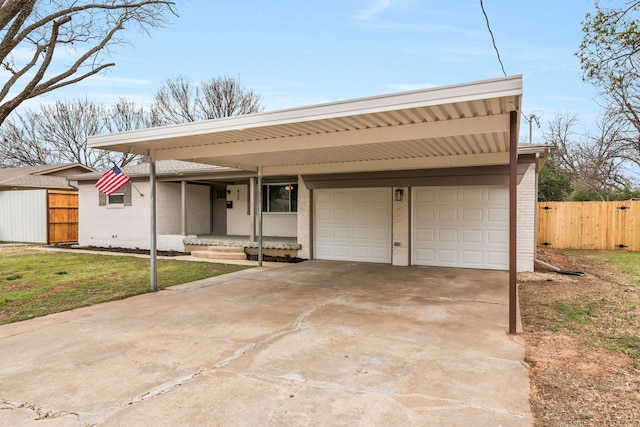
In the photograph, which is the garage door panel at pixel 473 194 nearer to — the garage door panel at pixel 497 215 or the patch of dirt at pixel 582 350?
the garage door panel at pixel 497 215

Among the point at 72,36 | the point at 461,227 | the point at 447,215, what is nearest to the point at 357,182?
the point at 447,215

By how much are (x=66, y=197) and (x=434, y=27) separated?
Result: 582 inches

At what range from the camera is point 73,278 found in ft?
26.0

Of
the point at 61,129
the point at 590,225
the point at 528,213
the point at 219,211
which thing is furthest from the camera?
the point at 61,129

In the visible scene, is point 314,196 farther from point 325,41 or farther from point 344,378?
point 344,378

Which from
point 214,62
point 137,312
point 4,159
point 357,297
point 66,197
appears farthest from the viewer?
point 4,159

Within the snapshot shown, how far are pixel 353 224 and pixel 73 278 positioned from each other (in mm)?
6414

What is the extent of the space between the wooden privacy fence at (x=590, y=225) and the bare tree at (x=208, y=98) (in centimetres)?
1856

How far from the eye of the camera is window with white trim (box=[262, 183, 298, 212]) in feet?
40.4

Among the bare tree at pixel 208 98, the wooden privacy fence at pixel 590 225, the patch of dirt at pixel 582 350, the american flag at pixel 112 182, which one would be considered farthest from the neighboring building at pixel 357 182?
the bare tree at pixel 208 98

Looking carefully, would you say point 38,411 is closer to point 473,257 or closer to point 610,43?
point 610,43

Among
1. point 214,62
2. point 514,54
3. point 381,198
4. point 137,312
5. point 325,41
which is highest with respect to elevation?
point 214,62

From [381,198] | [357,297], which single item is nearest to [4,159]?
[381,198]

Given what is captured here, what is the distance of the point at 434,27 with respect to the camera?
27.1ft
